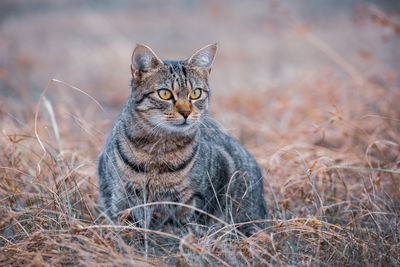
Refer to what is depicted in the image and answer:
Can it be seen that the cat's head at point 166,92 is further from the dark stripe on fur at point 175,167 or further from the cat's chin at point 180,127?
the dark stripe on fur at point 175,167

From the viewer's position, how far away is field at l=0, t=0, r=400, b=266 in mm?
2033

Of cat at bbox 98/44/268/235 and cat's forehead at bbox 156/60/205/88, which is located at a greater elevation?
cat's forehead at bbox 156/60/205/88

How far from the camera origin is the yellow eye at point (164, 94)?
2473 millimetres

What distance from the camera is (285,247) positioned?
2135 mm

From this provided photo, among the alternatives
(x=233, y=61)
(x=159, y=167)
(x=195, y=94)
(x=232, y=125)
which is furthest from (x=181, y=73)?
(x=233, y=61)

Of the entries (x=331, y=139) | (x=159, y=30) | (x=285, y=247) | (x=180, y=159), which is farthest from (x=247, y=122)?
(x=159, y=30)

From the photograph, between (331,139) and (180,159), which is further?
(331,139)

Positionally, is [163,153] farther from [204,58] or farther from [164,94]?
[204,58]

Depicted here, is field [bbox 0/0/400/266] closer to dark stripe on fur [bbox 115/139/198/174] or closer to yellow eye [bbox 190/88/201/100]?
dark stripe on fur [bbox 115/139/198/174]

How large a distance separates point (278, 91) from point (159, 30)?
7193mm

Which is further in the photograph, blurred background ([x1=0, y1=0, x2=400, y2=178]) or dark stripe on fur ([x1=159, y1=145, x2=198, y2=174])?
blurred background ([x1=0, y1=0, x2=400, y2=178])

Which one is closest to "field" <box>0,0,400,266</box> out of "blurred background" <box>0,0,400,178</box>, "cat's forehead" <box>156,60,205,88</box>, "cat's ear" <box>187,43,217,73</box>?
"blurred background" <box>0,0,400,178</box>

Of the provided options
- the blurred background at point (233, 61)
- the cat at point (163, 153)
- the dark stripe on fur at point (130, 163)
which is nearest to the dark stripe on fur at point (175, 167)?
the cat at point (163, 153)

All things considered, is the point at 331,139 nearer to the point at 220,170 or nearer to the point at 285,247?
the point at 220,170
